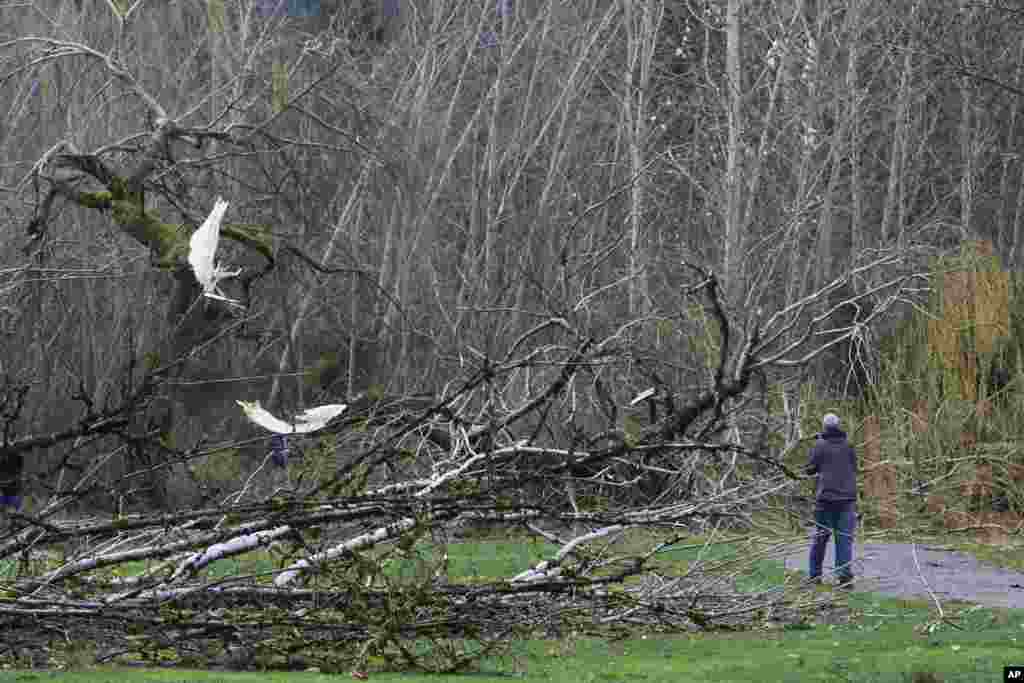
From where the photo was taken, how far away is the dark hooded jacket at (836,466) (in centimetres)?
1501

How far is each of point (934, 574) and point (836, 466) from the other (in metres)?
2.93

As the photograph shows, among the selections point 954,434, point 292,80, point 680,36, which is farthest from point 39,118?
point 680,36

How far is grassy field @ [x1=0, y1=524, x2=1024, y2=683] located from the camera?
348 inches

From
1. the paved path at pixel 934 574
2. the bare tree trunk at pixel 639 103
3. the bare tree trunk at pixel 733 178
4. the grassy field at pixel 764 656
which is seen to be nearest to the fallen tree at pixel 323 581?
the grassy field at pixel 764 656

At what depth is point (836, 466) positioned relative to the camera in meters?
15.1

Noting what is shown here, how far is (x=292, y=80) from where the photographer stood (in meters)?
18.5

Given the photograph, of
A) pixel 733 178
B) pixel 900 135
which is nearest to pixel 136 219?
pixel 733 178

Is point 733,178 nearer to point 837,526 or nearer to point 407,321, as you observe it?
point 407,321

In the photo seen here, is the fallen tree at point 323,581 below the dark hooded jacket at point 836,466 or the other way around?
the other way around

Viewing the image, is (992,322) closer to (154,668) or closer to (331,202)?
(331,202)

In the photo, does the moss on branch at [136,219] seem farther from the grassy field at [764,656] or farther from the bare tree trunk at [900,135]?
the bare tree trunk at [900,135]

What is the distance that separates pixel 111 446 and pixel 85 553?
9.00 meters

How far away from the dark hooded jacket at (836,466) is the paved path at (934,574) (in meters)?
0.60

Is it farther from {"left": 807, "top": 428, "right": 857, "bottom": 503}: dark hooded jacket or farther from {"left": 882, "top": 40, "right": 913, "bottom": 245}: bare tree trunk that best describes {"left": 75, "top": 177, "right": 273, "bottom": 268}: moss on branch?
{"left": 882, "top": 40, "right": 913, "bottom": 245}: bare tree trunk
